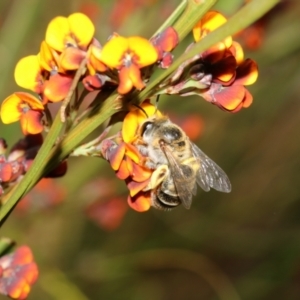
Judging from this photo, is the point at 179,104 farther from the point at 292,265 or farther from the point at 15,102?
the point at 15,102

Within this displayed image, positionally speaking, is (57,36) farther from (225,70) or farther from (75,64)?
(225,70)

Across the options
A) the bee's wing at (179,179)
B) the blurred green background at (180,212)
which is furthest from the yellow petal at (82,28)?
the blurred green background at (180,212)

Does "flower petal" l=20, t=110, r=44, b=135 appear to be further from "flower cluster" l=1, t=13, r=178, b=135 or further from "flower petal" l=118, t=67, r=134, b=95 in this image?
"flower petal" l=118, t=67, r=134, b=95

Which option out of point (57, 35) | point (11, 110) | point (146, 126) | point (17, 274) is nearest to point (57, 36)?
point (57, 35)

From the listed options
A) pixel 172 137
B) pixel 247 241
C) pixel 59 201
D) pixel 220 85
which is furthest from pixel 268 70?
pixel 220 85

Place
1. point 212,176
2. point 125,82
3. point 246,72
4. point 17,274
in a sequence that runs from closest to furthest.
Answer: point 125,82 < point 246,72 < point 17,274 < point 212,176

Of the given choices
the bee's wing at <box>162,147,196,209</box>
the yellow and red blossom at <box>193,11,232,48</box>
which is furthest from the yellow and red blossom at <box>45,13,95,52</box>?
the bee's wing at <box>162,147,196,209</box>

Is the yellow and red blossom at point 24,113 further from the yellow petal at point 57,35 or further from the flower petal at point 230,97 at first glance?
the flower petal at point 230,97
